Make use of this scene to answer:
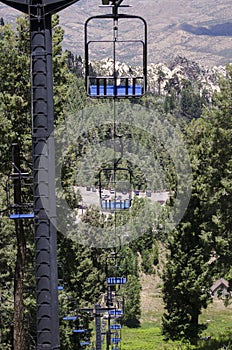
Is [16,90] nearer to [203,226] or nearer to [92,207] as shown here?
[203,226]

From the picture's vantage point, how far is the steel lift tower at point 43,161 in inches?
234

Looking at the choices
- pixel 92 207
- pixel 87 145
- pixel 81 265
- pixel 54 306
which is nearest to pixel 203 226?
pixel 81 265

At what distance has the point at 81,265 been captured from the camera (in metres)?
28.4

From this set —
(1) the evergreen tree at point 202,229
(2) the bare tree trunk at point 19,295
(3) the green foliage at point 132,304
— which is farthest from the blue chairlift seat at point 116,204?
(3) the green foliage at point 132,304

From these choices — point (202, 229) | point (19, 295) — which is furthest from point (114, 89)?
point (202, 229)

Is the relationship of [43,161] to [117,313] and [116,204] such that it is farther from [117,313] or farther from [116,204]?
[117,313]

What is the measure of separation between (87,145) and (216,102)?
36.0 meters

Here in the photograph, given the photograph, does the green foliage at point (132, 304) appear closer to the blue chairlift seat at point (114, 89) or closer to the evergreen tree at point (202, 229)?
the evergreen tree at point (202, 229)

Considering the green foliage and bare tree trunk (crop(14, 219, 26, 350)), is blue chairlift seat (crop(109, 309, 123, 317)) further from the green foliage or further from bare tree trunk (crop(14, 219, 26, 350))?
the green foliage

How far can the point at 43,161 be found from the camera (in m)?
6.05

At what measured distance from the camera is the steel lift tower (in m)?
5.95

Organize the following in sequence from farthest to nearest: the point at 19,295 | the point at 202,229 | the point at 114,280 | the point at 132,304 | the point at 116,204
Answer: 1. the point at 132,304
2. the point at 202,229
3. the point at 114,280
4. the point at 19,295
5. the point at 116,204

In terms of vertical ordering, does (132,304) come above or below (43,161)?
below

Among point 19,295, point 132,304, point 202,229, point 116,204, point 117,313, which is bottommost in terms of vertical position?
point 132,304
